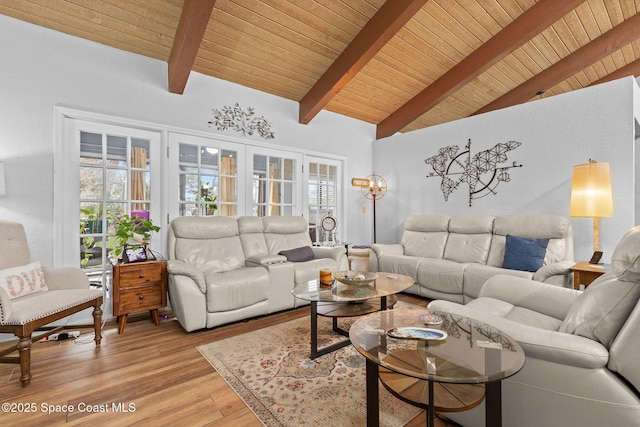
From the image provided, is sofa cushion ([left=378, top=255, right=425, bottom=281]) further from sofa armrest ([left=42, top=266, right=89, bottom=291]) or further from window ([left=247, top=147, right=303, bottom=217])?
sofa armrest ([left=42, top=266, right=89, bottom=291])

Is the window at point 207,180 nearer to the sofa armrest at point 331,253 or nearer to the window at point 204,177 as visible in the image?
the window at point 204,177

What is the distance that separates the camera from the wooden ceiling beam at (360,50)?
2920 mm

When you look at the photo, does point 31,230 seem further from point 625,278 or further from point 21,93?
point 625,278

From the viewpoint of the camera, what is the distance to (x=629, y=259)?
1145 mm

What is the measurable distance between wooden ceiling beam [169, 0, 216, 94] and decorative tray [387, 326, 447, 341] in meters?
2.80

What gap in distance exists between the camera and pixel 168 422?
148cm

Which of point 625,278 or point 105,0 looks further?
point 105,0

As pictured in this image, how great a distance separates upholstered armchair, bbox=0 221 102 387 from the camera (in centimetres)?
178

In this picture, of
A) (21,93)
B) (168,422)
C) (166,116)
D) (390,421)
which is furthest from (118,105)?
(390,421)

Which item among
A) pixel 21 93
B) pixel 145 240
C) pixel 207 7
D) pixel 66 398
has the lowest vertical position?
pixel 66 398

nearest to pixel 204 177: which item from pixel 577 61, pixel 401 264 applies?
pixel 401 264

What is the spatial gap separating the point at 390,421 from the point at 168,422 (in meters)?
1.13

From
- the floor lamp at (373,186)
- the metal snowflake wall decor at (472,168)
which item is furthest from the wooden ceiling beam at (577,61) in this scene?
the floor lamp at (373,186)

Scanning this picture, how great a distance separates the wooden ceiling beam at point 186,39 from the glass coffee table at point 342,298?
2.46 m
